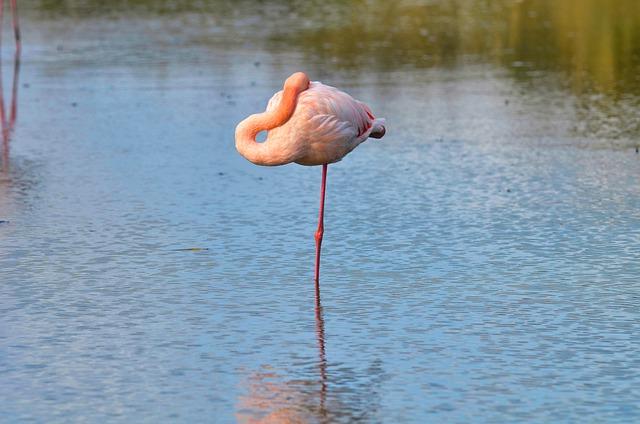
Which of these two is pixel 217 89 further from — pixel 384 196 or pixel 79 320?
pixel 79 320

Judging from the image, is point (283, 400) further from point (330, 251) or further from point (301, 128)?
point (330, 251)

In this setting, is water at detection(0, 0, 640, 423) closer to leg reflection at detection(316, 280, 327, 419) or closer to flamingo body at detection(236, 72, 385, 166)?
leg reflection at detection(316, 280, 327, 419)

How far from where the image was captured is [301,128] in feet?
29.9

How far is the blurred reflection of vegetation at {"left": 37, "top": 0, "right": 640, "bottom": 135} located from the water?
0.26 meters

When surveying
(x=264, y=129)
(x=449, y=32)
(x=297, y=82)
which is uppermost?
(x=297, y=82)

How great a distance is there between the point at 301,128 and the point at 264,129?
231 millimetres

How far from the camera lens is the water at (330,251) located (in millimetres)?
6934

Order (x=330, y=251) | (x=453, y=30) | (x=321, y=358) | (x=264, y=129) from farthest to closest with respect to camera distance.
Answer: (x=453, y=30) < (x=330, y=251) < (x=264, y=129) < (x=321, y=358)

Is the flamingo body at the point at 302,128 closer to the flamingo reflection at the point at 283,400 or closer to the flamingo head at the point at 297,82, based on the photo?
the flamingo head at the point at 297,82

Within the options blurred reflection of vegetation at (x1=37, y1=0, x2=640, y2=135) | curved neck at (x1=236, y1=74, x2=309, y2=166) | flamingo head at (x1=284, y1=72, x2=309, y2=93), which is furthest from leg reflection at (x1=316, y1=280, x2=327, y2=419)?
blurred reflection of vegetation at (x1=37, y1=0, x2=640, y2=135)

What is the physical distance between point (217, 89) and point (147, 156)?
4640mm

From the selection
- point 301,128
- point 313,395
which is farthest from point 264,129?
point 313,395

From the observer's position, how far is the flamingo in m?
9.05

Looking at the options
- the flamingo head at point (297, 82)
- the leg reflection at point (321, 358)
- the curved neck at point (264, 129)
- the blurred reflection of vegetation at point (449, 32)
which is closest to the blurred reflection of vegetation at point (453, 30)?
the blurred reflection of vegetation at point (449, 32)
